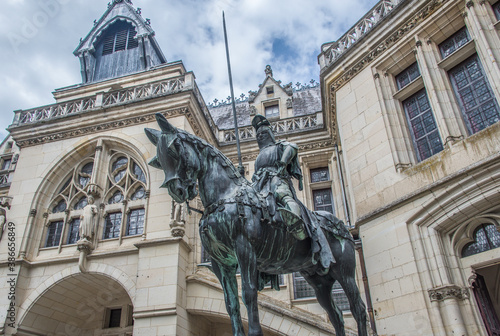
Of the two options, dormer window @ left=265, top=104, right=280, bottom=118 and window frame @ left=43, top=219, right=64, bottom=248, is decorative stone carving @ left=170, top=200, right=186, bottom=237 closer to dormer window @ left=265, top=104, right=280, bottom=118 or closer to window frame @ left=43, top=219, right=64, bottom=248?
window frame @ left=43, top=219, right=64, bottom=248

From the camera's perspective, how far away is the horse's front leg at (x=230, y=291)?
415cm

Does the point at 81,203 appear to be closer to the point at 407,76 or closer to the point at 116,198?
the point at 116,198

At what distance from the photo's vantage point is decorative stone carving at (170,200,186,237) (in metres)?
9.97

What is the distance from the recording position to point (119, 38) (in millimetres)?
19156

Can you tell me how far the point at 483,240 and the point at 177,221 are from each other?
6.94 meters

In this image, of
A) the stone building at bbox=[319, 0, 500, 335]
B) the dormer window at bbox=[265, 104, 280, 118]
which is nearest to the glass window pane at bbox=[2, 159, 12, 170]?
the dormer window at bbox=[265, 104, 280, 118]

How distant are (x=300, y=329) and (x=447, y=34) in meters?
7.72

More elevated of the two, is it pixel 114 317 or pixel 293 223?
pixel 114 317

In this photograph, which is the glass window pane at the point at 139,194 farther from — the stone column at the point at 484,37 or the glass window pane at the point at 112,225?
the stone column at the point at 484,37

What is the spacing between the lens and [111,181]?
39.8 ft

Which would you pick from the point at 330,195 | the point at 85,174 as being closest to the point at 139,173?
the point at 85,174

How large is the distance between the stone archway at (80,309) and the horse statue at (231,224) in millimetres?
7409

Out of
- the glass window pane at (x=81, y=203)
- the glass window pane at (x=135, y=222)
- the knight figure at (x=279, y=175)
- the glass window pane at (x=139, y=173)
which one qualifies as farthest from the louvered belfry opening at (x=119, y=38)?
the knight figure at (x=279, y=175)

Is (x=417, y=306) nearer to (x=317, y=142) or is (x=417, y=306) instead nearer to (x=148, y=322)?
(x=148, y=322)
